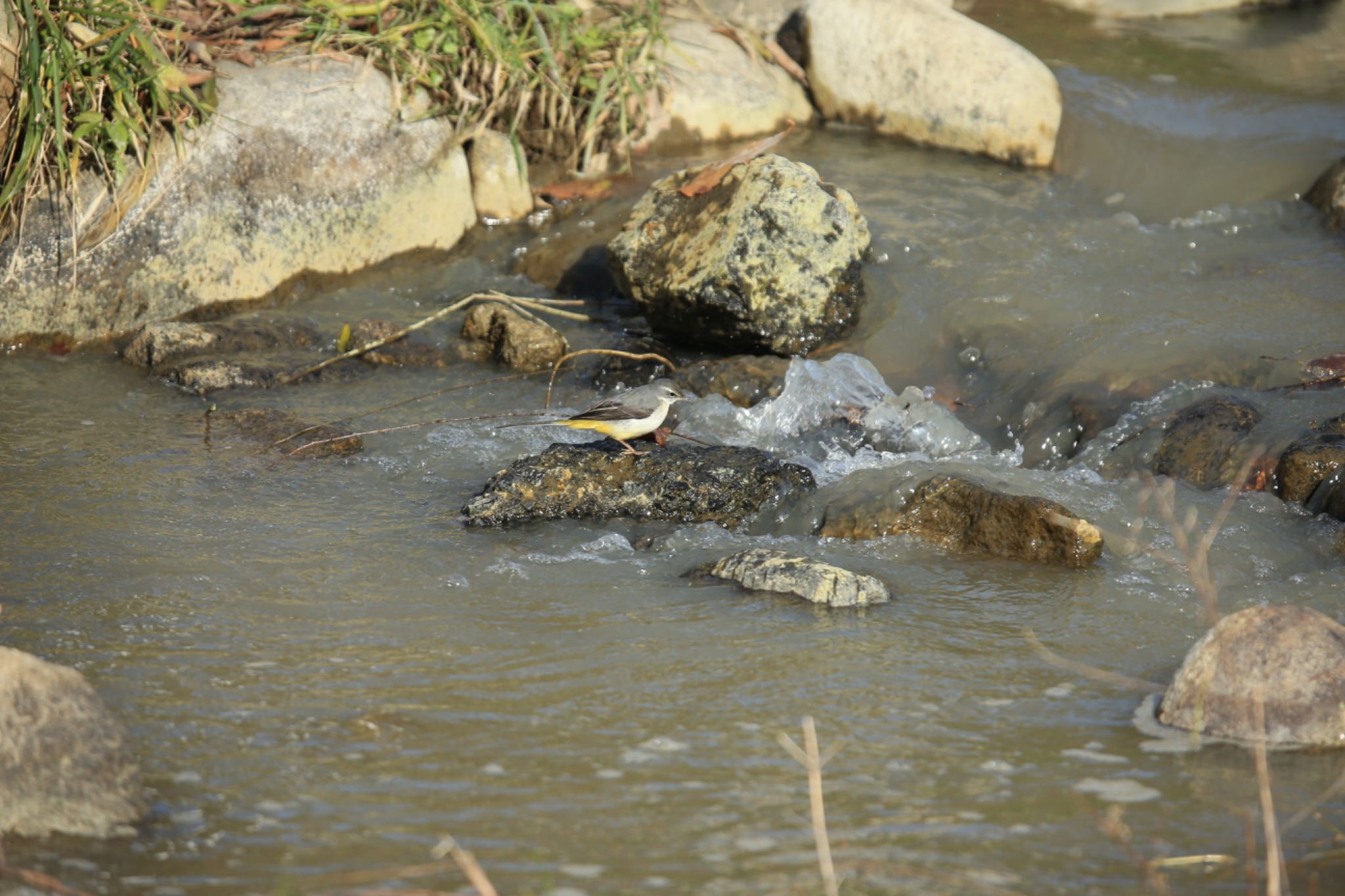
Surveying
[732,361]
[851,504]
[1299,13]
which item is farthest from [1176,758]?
[1299,13]

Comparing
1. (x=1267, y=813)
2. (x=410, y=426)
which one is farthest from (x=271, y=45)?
(x=1267, y=813)

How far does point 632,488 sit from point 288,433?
6.42 feet

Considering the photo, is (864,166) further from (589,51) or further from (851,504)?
(851,504)

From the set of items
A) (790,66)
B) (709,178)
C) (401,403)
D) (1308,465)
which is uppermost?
(790,66)

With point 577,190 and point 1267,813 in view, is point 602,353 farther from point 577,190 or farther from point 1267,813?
point 1267,813

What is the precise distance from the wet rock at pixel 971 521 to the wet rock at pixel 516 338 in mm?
2534

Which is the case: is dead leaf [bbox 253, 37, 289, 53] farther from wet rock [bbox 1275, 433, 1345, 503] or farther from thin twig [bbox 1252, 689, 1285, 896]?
thin twig [bbox 1252, 689, 1285, 896]

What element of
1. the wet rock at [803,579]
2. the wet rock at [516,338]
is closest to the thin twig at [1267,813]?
the wet rock at [803,579]

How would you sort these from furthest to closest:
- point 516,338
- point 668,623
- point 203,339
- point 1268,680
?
1. point 516,338
2. point 203,339
3. point 668,623
4. point 1268,680

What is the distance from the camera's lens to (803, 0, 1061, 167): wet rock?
31.1 ft

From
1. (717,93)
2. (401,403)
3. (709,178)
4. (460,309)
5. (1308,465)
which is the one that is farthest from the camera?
(717,93)

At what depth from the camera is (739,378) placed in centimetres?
Answer: 699

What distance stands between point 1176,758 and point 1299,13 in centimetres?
1080

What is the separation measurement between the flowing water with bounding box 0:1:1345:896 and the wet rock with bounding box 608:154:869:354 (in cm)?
41
